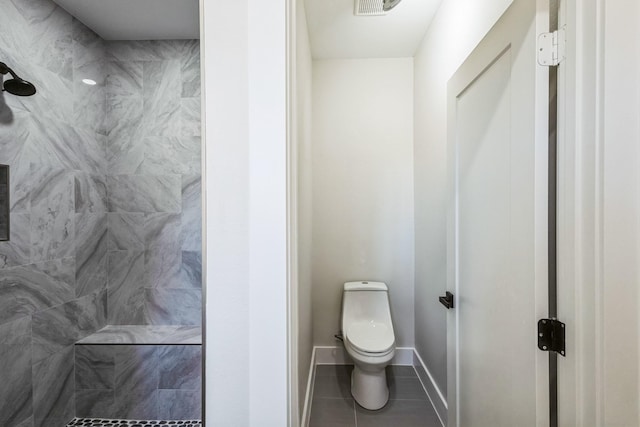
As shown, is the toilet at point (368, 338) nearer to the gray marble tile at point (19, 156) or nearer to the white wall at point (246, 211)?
the white wall at point (246, 211)

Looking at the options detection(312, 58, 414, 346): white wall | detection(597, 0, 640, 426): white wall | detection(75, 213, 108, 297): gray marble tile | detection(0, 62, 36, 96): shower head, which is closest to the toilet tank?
detection(312, 58, 414, 346): white wall

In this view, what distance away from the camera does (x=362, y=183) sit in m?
2.66

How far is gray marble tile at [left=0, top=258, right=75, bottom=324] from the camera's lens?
1522 mm

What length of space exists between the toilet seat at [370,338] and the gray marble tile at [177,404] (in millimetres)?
1116

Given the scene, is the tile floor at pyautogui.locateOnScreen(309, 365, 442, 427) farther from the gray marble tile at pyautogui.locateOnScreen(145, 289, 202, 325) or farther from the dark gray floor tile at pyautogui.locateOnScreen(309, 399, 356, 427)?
the gray marble tile at pyautogui.locateOnScreen(145, 289, 202, 325)

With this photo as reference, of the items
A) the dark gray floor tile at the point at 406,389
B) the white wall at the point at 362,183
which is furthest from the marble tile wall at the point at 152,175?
the dark gray floor tile at the point at 406,389

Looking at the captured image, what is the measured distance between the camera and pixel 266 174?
0.88m

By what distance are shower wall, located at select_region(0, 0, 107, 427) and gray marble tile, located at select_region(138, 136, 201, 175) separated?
0.32 meters

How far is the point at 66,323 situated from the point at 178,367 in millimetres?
740

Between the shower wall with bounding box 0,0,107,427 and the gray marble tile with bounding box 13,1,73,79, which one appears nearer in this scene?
the shower wall with bounding box 0,0,107,427

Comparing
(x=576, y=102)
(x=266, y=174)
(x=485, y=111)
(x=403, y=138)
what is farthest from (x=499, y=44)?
(x=403, y=138)

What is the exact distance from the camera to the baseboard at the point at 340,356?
2.60 m

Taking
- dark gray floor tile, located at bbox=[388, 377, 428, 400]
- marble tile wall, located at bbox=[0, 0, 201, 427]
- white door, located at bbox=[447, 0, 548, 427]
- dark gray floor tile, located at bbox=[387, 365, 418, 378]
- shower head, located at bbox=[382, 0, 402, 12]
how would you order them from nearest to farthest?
white door, located at bbox=[447, 0, 548, 427], marble tile wall, located at bbox=[0, 0, 201, 427], shower head, located at bbox=[382, 0, 402, 12], dark gray floor tile, located at bbox=[388, 377, 428, 400], dark gray floor tile, located at bbox=[387, 365, 418, 378]

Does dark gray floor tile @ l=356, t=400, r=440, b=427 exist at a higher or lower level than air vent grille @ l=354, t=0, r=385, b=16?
lower
